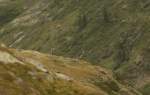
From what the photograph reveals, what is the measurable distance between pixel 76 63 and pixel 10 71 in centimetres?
9276

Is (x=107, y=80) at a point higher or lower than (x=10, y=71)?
lower

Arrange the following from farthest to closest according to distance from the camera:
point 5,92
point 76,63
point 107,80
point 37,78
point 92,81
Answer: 1. point 76,63
2. point 107,80
3. point 92,81
4. point 37,78
5. point 5,92

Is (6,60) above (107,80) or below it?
above

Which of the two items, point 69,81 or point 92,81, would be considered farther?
point 92,81

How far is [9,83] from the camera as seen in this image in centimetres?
7600

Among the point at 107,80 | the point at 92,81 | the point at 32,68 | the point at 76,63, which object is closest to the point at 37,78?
the point at 32,68

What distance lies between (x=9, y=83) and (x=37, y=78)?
11.7 metres

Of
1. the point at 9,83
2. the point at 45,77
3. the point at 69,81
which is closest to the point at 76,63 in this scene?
the point at 69,81

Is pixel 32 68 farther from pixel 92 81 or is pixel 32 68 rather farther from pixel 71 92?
pixel 92 81

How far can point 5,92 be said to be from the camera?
71.9 m

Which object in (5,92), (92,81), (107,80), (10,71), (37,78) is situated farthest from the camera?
(107,80)

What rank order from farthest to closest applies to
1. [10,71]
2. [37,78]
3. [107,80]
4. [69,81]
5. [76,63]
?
[76,63]
[107,80]
[69,81]
[37,78]
[10,71]

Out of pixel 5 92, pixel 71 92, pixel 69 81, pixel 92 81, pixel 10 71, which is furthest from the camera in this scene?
pixel 92 81

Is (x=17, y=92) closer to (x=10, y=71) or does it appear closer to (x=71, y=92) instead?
(x=10, y=71)
